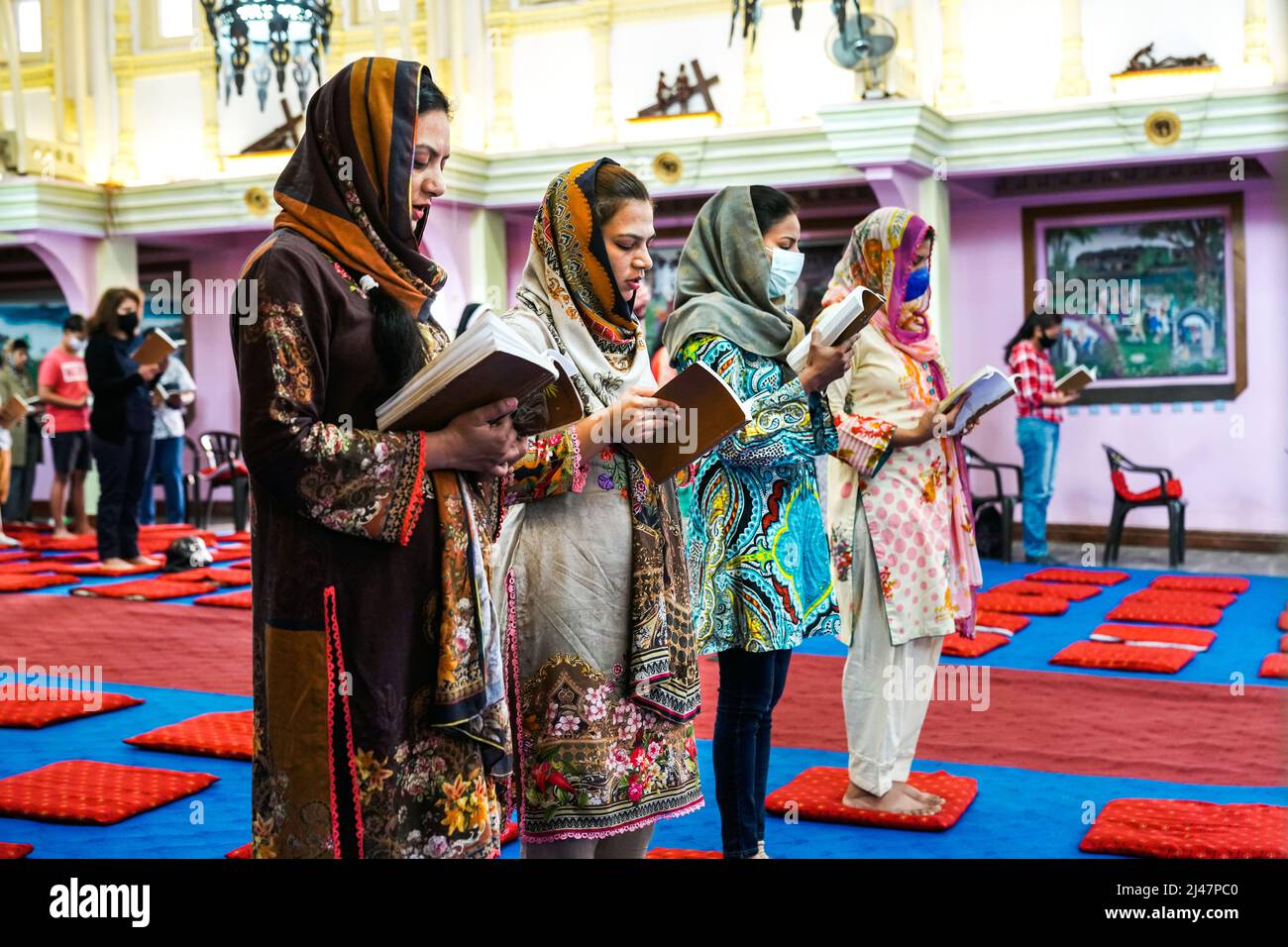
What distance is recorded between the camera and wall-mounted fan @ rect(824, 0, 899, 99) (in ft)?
29.4

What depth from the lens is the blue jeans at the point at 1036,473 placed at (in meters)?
9.05

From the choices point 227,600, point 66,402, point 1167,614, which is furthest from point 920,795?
point 66,402

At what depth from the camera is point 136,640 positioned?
623 cm

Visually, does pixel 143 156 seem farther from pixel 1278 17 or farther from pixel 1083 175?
pixel 1278 17

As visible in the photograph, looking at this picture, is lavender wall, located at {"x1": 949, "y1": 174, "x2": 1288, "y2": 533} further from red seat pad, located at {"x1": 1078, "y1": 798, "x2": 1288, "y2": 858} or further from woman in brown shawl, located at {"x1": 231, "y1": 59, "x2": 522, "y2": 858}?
woman in brown shawl, located at {"x1": 231, "y1": 59, "x2": 522, "y2": 858}

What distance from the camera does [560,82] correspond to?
10898mm

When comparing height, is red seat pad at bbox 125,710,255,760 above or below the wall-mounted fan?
below

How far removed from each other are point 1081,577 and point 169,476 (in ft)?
21.1

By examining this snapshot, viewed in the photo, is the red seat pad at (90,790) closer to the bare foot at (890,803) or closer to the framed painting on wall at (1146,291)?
the bare foot at (890,803)

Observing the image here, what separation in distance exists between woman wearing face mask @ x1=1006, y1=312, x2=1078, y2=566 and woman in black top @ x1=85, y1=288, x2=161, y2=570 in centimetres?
531

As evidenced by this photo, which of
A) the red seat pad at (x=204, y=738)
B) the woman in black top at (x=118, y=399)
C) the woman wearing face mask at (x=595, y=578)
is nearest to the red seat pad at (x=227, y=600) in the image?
the woman in black top at (x=118, y=399)

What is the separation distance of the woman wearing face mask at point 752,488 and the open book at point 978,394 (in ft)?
1.53

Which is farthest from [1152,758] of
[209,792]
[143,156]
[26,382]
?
[26,382]

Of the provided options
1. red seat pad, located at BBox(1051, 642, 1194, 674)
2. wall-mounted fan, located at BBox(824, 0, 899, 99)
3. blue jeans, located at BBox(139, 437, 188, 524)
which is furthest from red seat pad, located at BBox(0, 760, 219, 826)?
wall-mounted fan, located at BBox(824, 0, 899, 99)
